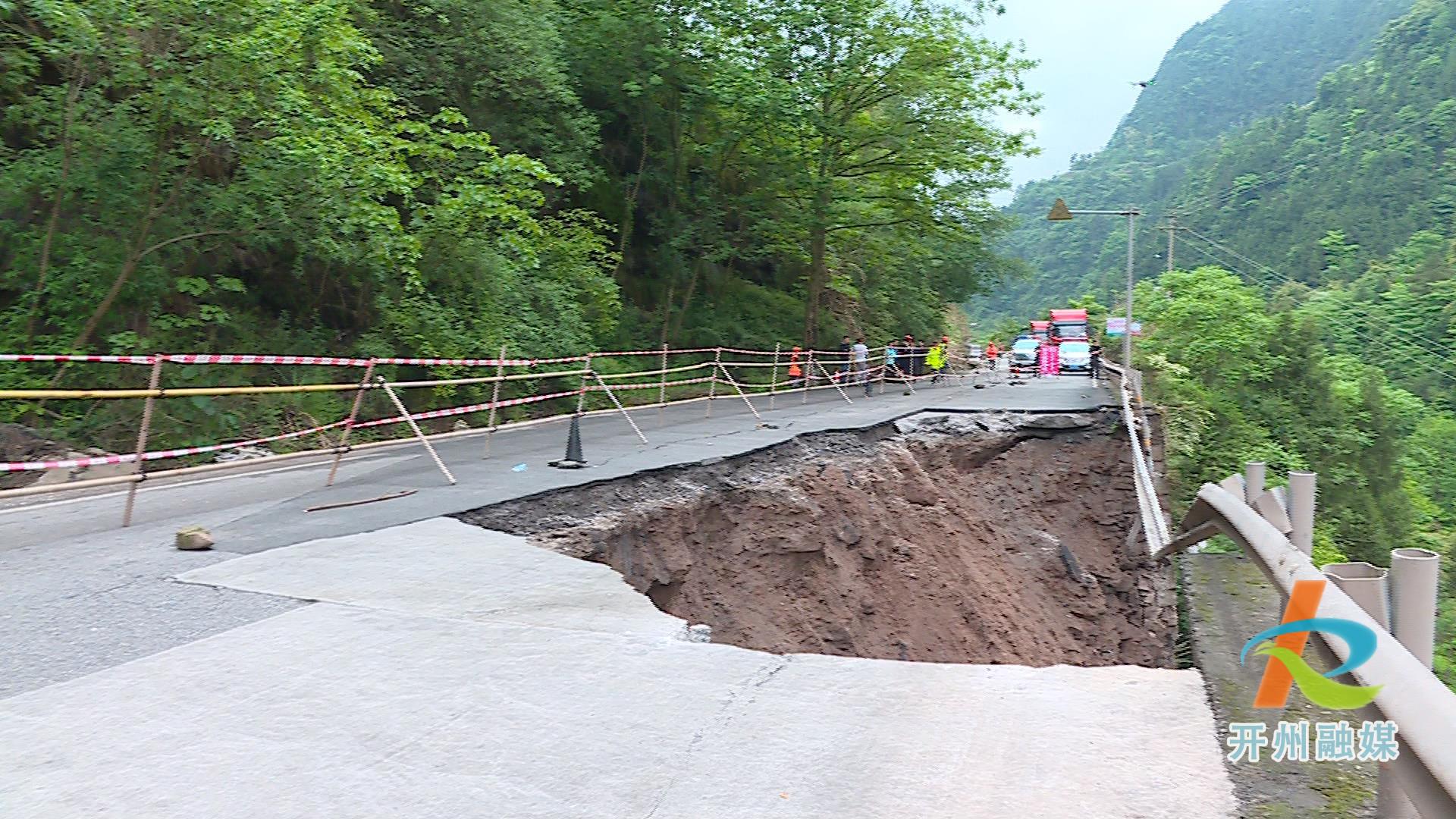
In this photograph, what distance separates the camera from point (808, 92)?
86.6ft

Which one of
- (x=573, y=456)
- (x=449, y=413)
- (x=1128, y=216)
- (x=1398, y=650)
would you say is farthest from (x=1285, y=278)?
(x=1398, y=650)

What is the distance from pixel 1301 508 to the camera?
375 centimetres

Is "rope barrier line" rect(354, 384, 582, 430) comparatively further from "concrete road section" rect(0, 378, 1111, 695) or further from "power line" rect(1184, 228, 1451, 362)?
"power line" rect(1184, 228, 1451, 362)

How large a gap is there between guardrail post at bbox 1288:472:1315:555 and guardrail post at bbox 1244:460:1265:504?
0.26 m

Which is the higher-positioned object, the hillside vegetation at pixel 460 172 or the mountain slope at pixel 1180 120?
the mountain slope at pixel 1180 120

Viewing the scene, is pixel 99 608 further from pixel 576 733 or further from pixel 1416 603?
pixel 1416 603

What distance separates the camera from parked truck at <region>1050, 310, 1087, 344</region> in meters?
48.5

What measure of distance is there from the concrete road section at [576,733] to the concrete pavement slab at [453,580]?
24 cm

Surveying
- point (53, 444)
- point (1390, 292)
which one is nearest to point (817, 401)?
point (53, 444)

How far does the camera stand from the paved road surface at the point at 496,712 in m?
3.12

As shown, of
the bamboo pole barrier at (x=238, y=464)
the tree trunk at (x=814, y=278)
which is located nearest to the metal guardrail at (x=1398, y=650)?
the bamboo pole barrier at (x=238, y=464)

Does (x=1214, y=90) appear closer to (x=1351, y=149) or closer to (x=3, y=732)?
(x=1351, y=149)

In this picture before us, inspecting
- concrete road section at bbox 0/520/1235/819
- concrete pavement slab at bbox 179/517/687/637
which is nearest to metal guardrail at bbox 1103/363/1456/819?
concrete road section at bbox 0/520/1235/819

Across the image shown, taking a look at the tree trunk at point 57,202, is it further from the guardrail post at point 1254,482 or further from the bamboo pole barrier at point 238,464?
the guardrail post at point 1254,482
